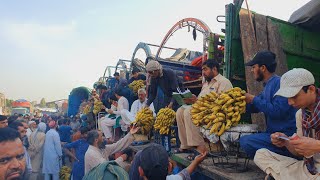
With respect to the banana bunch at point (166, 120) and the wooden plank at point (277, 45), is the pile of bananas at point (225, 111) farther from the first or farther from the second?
the wooden plank at point (277, 45)

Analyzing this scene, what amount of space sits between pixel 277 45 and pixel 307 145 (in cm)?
293

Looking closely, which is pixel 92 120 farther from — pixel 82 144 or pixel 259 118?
pixel 259 118

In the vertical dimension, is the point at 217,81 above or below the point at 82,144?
above

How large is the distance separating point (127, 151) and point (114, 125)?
223 cm

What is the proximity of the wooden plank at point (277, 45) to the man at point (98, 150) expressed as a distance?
2.75m

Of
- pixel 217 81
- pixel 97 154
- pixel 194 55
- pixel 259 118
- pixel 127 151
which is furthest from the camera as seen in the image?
pixel 194 55

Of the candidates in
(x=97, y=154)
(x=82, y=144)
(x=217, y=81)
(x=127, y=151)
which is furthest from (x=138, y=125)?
(x=217, y=81)

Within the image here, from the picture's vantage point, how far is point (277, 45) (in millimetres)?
4426

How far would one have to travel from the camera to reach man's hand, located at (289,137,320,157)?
1849 mm

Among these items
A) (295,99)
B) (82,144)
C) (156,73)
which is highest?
(156,73)

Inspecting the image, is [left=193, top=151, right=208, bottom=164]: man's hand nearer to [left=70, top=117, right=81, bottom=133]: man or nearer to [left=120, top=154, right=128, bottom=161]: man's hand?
[left=120, top=154, right=128, bottom=161]: man's hand

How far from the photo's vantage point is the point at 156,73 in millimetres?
5086

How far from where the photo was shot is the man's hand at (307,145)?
1.85 meters

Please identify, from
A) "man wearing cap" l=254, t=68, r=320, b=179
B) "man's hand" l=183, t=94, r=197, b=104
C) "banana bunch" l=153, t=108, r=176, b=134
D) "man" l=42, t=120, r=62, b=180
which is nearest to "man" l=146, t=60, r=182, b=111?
"banana bunch" l=153, t=108, r=176, b=134
